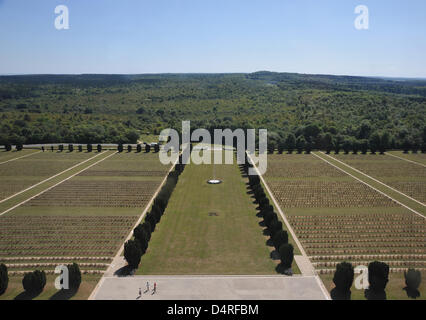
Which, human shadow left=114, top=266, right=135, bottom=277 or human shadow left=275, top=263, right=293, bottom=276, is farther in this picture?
human shadow left=275, top=263, right=293, bottom=276

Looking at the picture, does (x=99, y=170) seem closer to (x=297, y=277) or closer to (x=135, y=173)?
(x=135, y=173)

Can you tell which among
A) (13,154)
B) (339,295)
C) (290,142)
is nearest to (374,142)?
(290,142)

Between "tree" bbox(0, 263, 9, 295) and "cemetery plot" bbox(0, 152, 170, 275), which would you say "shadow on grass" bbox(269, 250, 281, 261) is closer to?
"cemetery plot" bbox(0, 152, 170, 275)

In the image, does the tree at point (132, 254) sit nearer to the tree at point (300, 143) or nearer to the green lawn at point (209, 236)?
the green lawn at point (209, 236)

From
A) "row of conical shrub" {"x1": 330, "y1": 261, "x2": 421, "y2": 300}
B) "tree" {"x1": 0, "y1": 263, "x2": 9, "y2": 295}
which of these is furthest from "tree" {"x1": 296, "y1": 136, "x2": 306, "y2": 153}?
"tree" {"x1": 0, "y1": 263, "x2": 9, "y2": 295}

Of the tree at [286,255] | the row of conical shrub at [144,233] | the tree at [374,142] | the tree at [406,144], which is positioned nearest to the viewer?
the row of conical shrub at [144,233]

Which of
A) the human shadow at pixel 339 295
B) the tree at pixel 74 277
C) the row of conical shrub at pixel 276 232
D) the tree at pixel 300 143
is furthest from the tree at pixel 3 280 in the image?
the tree at pixel 300 143
